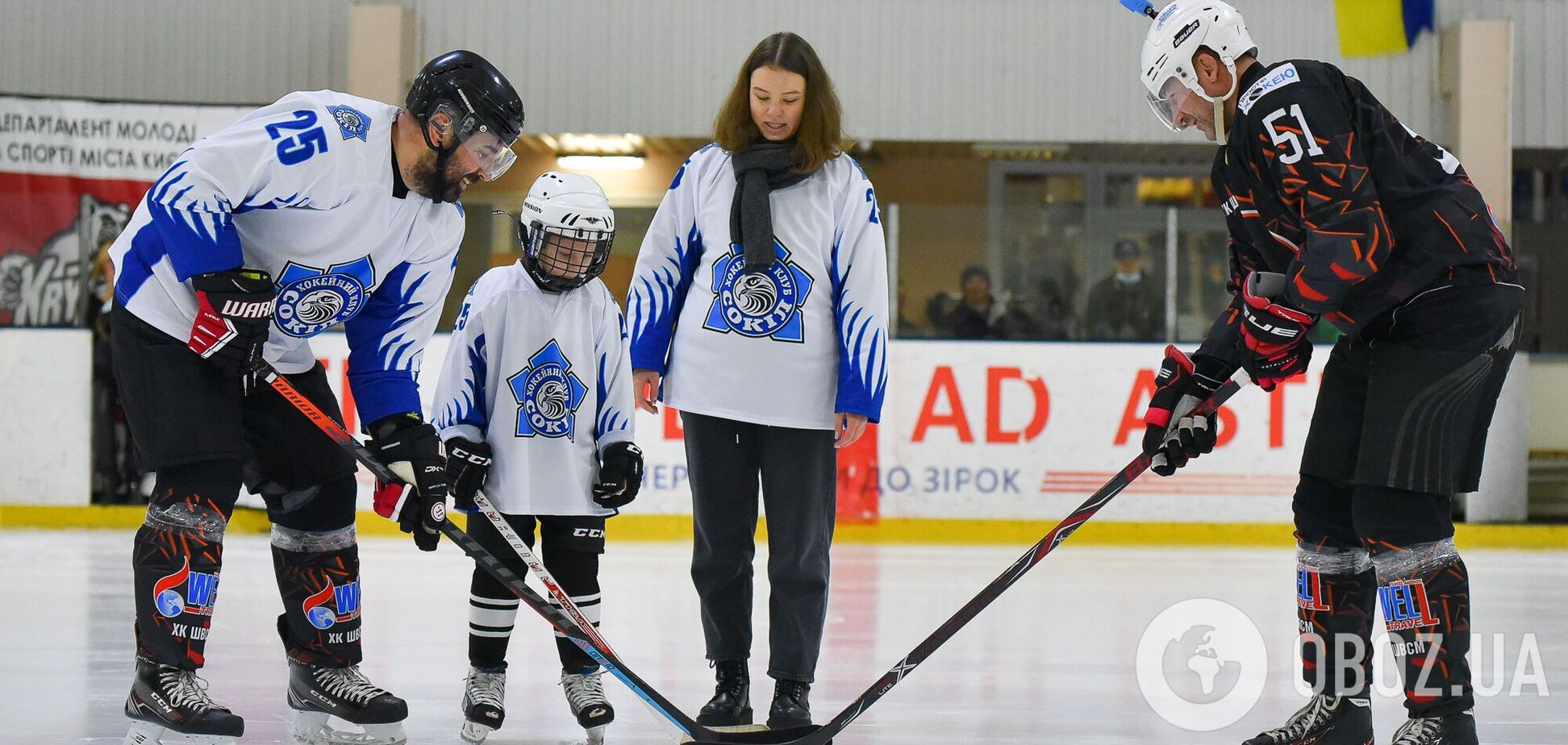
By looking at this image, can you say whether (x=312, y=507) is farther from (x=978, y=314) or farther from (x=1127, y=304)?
(x=1127, y=304)

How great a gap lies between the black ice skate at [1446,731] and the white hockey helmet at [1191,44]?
0.94 m

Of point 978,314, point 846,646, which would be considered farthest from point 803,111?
point 978,314

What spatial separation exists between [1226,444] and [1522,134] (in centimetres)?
295

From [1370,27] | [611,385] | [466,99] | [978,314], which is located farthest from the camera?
[1370,27]

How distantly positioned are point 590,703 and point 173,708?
0.67 metres

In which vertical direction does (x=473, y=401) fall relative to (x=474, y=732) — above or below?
above

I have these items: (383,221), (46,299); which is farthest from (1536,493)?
(46,299)

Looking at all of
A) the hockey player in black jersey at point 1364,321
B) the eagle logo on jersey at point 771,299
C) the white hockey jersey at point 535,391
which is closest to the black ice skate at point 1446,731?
the hockey player in black jersey at point 1364,321

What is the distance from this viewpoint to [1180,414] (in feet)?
7.53

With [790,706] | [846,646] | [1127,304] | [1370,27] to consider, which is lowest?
[846,646]

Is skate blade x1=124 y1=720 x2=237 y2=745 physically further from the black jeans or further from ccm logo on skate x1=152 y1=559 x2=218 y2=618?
the black jeans

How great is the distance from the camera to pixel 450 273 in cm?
241

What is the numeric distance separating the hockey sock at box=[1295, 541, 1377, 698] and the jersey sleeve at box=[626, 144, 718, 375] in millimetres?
1134

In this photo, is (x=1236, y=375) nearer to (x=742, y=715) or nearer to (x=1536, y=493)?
(x=742, y=715)
